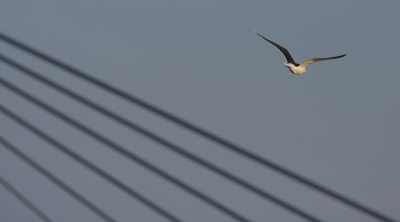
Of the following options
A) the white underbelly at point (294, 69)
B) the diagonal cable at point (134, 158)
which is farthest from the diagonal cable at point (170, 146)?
the white underbelly at point (294, 69)

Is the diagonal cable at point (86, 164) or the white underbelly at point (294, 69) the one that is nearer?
the diagonal cable at point (86, 164)

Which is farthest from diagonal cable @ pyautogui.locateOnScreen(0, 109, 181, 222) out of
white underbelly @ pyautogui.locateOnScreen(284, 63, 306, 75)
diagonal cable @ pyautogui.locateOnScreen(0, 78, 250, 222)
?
white underbelly @ pyautogui.locateOnScreen(284, 63, 306, 75)

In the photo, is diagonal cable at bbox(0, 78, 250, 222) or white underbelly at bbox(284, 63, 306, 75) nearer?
diagonal cable at bbox(0, 78, 250, 222)

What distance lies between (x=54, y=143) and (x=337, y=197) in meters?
2.51

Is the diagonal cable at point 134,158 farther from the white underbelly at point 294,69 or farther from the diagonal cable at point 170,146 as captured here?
the white underbelly at point 294,69

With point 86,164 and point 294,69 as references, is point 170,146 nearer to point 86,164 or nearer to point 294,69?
point 86,164

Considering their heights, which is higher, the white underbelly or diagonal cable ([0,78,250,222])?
the white underbelly

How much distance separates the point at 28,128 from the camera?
4.61 meters

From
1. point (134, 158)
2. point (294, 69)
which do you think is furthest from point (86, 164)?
point (294, 69)

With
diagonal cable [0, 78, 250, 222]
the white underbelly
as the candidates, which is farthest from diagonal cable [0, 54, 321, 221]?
the white underbelly

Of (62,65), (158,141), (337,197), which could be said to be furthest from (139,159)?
(337,197)

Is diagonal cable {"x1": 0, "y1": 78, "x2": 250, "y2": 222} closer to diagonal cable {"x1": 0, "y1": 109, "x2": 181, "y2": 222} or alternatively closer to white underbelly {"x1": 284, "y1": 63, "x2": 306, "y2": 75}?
diagonal cable {"x1": 0, "y1": 109, "x2": 181, "y2": 222}

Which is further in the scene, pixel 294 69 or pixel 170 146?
pixel 294 69

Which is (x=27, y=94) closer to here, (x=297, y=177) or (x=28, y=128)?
(x=28, y=128)
